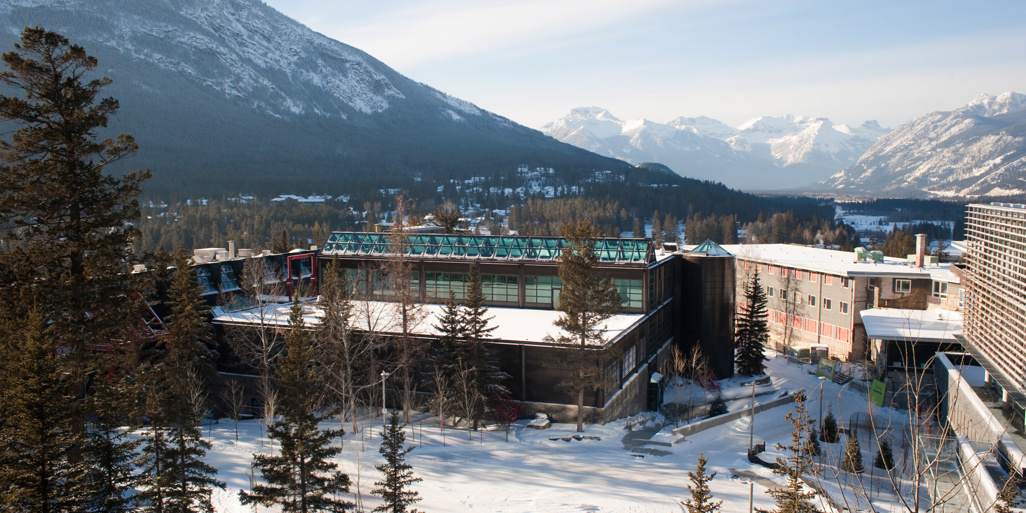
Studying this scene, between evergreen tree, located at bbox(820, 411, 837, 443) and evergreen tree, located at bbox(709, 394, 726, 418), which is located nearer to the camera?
evergreen tree, located at bbox(820, 411, 837, 443)

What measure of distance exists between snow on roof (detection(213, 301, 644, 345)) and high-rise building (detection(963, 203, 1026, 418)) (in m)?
18.5

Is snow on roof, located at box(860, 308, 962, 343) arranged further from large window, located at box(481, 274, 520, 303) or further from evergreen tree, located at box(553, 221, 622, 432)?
large window, located at box(481, 274, 520, 303)

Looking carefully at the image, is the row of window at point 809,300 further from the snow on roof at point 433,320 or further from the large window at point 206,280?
the large window at point 206,280

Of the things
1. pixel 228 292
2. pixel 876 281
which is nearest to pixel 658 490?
pixel 228 292

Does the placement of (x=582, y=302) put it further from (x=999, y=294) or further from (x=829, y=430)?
(x=999, y=294)

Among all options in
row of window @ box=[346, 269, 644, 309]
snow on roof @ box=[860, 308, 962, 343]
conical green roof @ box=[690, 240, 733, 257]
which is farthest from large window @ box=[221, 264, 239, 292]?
snow on roof @ box=[860, 308, 962, 343]

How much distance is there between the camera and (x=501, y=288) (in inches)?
1913

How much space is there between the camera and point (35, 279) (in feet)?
72.2

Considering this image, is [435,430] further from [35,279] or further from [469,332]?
[35,279]

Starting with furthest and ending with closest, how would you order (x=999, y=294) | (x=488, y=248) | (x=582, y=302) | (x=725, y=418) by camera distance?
(x=488, y=248), (x=725, y=418), (x=582, y=302), (x=999, y=294)

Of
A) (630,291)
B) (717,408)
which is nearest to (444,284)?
(630,291)

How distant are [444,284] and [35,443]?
34.6m

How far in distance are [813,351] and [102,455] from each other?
5798cm

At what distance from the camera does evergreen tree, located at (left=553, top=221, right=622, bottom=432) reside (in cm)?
3394
